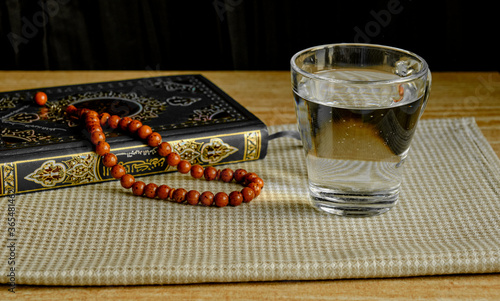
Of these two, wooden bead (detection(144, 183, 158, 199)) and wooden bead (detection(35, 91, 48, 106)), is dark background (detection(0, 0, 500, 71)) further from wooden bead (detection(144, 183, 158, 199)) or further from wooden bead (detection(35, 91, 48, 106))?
wooden bead (detection(144, 183, 158, 199))

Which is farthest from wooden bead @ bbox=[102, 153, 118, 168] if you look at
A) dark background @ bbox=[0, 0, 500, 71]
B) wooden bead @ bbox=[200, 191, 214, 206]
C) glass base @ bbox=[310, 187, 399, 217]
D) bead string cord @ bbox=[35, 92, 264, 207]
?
dark background @ bbox=[0, 0, 500, 71]

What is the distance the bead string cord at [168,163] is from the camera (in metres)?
0.56

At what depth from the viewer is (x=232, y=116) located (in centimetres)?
67

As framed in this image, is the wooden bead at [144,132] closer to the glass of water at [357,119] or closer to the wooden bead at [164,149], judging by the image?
the wooden bead at [164,149]

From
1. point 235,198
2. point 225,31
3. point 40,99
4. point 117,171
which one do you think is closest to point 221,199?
point 235,198

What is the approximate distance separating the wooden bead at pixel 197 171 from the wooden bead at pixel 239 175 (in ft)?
0.12

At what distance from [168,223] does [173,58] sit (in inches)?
27.6

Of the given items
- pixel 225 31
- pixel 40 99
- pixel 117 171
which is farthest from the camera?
pixel 225 31

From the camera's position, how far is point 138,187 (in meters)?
0.58

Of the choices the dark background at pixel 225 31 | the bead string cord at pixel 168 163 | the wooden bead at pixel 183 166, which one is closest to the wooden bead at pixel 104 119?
the bead string cord at pixel 168 163

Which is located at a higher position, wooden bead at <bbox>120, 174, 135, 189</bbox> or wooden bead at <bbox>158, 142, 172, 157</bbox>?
wooden bead at <bbox>158, 142, 172, 157</bbox>

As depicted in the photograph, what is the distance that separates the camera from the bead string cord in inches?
22.0

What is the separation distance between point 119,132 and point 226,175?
127 mm

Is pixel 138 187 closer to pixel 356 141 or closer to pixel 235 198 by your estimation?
pixel 235 198
